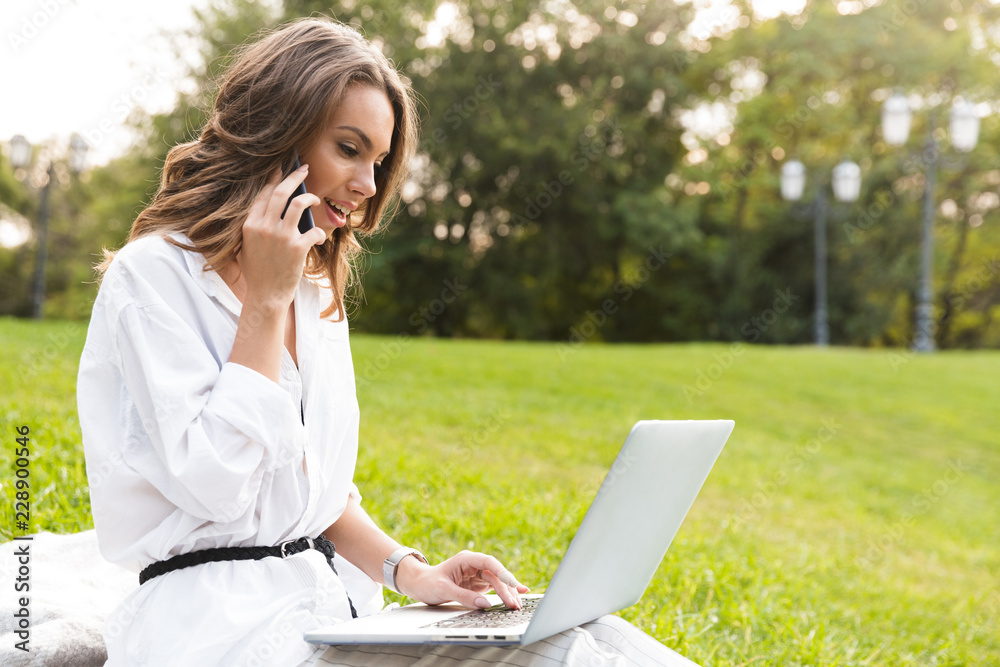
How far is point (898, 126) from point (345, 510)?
13775 mm

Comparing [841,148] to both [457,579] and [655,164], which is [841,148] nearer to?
[655,164]

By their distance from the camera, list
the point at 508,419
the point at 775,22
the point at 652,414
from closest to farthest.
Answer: the point at 508,419 → the point at 652,414 → the point at 775,22

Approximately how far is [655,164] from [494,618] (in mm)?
23809

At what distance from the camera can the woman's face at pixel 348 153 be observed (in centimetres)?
182

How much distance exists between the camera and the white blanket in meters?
1.87

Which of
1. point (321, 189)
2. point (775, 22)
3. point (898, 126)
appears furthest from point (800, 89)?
point (321, 189)

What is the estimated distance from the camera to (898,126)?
533 inches

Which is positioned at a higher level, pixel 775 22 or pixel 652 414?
pixel 775 22

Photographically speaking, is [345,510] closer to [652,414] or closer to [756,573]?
[756,573]

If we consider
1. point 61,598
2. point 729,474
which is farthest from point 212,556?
point 729,474

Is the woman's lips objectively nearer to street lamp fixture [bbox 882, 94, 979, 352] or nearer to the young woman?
the young woman

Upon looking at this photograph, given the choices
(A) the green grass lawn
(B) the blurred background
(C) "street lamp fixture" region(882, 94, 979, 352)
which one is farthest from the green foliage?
(A) the green grass lawn

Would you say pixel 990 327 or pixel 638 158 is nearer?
pixel 638 158

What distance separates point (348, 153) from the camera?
1.86 metres
